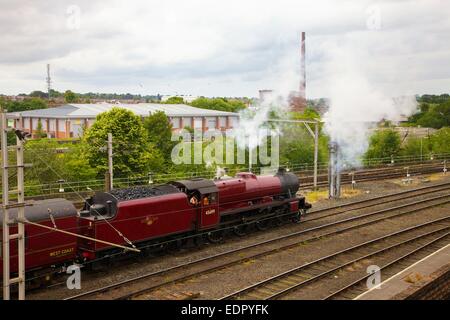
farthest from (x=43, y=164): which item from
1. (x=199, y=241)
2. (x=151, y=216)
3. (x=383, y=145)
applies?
(x=383, y=145)

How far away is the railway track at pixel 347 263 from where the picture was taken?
13641 mm

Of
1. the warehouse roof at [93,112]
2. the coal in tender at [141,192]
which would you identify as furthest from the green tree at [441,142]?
the coal in tender at [141,192]

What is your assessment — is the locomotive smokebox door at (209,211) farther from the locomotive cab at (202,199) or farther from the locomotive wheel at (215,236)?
the locomotive wheel at (215,236)

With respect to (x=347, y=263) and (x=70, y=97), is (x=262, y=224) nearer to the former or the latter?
(x=347, y=263)

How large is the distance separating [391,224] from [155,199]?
1257 centimetres

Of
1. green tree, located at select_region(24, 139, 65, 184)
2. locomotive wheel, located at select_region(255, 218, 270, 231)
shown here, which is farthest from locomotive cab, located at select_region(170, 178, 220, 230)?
green tree, located at select_region(24, 139, 65, 184)

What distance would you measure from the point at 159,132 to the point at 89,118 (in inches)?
904

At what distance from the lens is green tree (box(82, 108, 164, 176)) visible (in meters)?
35.1

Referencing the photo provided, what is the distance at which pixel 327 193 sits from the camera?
31625 mm

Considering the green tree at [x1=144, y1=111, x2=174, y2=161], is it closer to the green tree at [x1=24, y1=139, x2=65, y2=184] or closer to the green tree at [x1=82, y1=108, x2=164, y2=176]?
the green tree at [x1=82, y1=108, x2=164, y2=176]

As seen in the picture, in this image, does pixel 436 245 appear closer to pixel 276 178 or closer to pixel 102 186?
pixel 276 178

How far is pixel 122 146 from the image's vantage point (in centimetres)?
3728

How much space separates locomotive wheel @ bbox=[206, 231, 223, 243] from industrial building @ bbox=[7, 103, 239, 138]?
45.9 metres

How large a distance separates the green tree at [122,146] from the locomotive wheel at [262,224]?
51.4 ft
